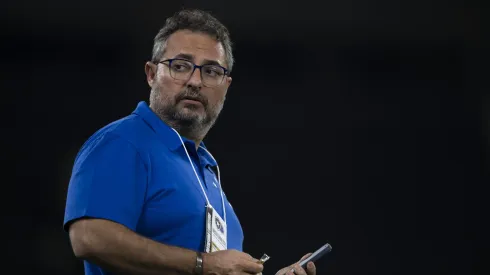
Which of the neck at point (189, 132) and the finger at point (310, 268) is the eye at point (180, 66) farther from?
the finger at point (310, 268)

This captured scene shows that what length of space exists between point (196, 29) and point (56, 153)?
176cm

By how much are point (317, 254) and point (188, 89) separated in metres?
0.46

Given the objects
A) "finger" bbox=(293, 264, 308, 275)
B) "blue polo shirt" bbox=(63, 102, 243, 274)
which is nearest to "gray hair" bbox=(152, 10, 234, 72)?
"blue polo shirt" bbox=(63, 102, 243, 274)

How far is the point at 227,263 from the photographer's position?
1250 millimetres

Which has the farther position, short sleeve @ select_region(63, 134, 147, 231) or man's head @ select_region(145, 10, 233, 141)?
man's head @ select_region(145, 10, 233, 141)

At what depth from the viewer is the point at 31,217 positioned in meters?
3.09

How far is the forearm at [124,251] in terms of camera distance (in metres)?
1.18

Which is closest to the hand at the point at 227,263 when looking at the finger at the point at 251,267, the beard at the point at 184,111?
the finger at the point at 251,267

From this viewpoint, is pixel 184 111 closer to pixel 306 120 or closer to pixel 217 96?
pixel 217 96

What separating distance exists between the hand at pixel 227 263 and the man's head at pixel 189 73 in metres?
0.39

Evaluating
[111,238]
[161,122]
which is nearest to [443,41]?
[161,122]

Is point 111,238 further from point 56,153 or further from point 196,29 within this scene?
point 56,153

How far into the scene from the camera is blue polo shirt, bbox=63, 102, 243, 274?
122cm

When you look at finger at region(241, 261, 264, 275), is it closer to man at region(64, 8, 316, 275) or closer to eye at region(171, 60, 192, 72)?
man at region(64, 8, 316, 275)
